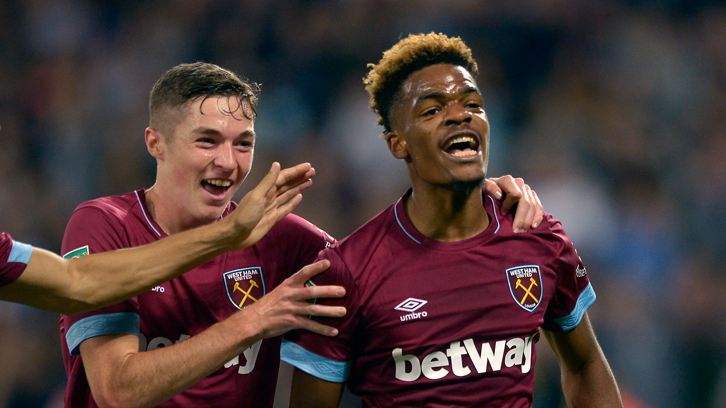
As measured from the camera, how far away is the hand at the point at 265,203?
7.81 feet

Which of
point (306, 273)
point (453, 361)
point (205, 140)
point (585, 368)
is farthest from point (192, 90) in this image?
point (585, 368)

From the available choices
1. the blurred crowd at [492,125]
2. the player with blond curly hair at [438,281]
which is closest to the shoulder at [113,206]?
the player with blond curly hair at [438,281]

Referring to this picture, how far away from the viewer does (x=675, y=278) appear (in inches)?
213

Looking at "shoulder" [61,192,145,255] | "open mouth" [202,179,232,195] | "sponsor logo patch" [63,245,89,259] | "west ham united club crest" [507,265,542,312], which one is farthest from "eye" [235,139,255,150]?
"west ham united club crest" [507,265,542,312]

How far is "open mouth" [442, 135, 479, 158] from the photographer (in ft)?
8.79

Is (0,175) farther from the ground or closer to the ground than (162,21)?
closer to the ground

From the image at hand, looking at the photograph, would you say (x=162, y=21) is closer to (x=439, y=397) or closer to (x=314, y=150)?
(x=314, y=150)

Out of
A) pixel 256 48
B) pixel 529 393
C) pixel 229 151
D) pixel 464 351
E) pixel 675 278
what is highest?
pixel 256 48

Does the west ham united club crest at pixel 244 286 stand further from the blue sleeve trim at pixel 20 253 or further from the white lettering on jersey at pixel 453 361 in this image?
the blue sleeve trim at pixel 20 253

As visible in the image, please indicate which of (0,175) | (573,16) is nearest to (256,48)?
(0,175)

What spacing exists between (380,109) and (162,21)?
464 cm

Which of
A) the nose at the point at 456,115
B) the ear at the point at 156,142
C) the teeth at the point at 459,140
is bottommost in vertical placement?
the teeth at the point at 459,140

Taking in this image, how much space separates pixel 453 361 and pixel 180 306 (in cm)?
106

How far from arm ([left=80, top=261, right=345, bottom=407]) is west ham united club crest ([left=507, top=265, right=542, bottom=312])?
2.23 feet
